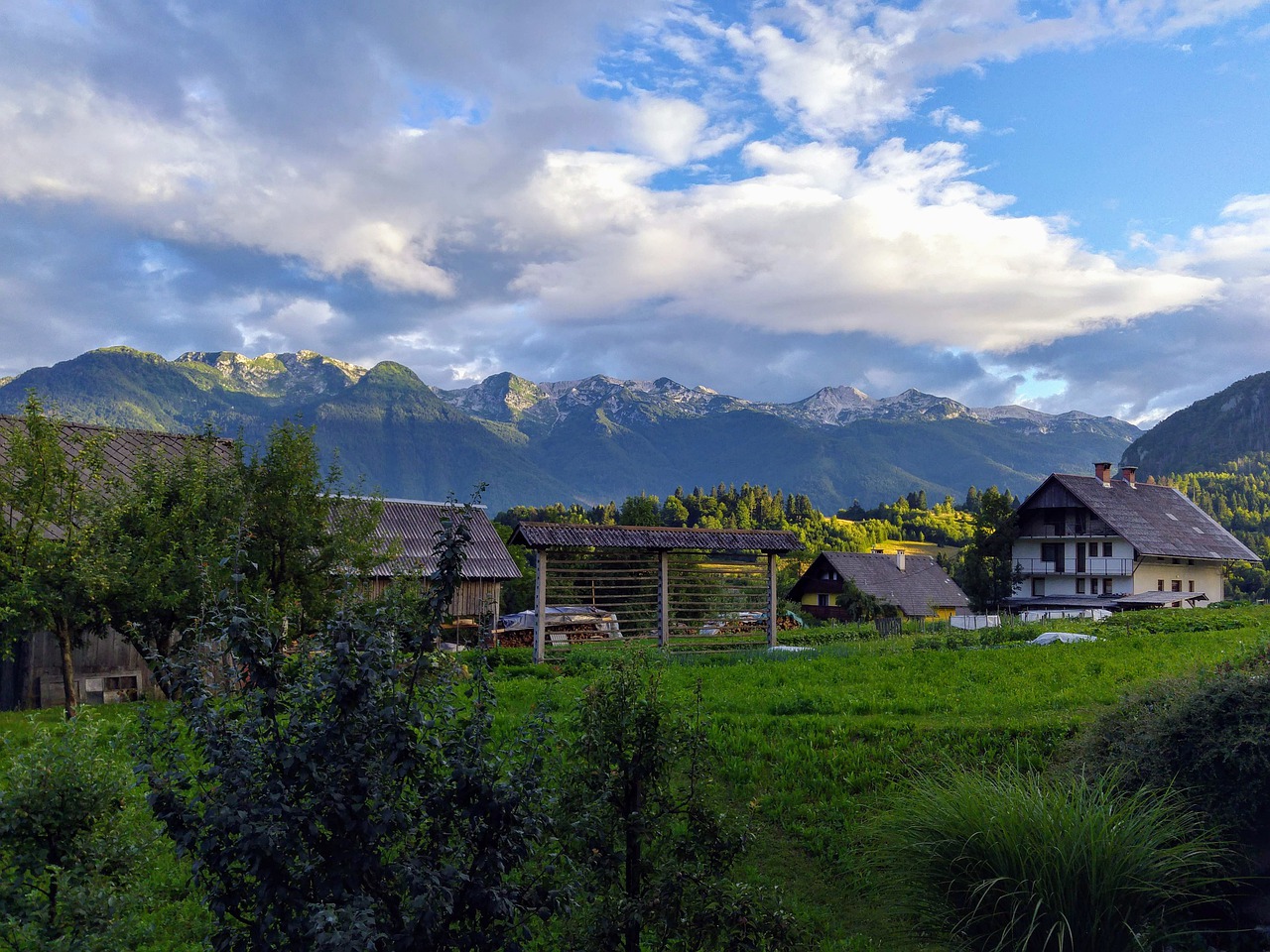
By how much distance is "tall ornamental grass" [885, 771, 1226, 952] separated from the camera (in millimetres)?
6137

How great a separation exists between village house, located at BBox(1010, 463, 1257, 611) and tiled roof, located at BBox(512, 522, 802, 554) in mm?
39133

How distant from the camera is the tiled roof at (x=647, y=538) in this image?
20.5m

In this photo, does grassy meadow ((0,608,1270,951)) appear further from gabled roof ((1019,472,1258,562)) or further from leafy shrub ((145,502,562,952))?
gabled roof ((1019,472,1258,562))

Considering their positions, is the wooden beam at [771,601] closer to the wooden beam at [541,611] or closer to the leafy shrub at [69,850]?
the wooden beam at [541,611]

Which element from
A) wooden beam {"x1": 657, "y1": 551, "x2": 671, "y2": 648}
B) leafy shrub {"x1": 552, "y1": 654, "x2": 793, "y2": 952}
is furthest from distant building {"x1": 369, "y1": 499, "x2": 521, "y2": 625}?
leafy shrub {"x1": 552, "y1": 654, "x2": 793, "y2": 952}

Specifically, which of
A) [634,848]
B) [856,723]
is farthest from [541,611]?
[634,848]

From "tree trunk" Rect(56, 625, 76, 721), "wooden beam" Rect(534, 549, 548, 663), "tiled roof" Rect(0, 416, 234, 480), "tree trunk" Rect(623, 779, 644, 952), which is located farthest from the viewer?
"wooden beam" Rect(534, 549, 548, 663)

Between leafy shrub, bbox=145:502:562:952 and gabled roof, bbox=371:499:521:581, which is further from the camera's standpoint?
gabled roof, bbox=371:499:521:581

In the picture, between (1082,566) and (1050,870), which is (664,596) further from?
(1082,566)

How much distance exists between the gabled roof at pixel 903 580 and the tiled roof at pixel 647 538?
145 feet

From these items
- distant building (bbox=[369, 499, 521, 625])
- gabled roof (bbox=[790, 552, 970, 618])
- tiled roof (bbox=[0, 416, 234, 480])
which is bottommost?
gabled roof (bbox=[790, 552, 970, 618])

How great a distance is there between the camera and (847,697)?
44.8 ft

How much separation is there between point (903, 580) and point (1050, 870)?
66.2 m

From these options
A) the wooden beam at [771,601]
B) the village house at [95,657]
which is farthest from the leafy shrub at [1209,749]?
the wooden beam at [771,601]
